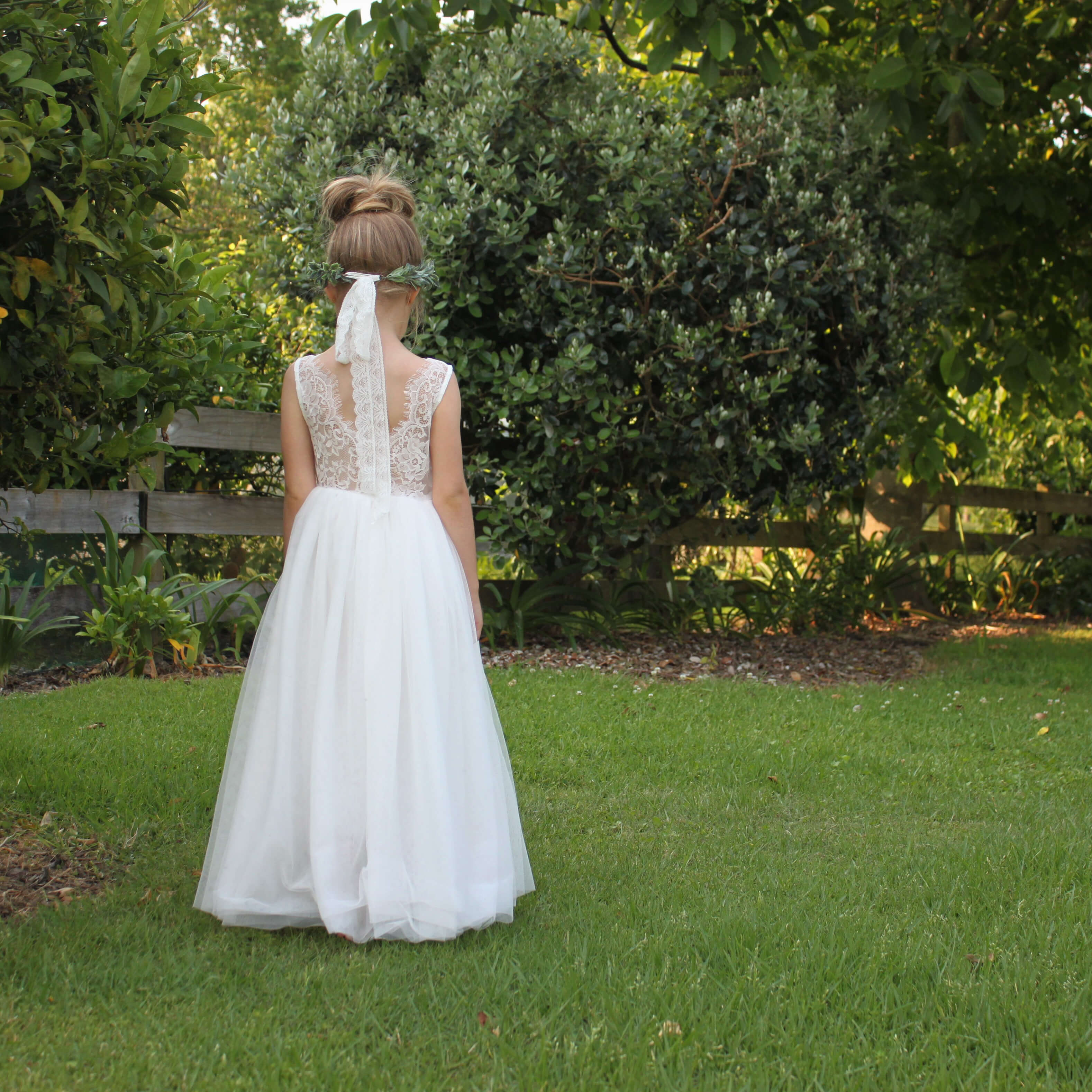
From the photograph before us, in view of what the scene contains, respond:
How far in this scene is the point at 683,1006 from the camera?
2393 millimetres

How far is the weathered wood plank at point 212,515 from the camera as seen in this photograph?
641 centimetres

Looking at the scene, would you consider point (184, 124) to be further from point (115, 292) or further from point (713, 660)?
point (713, 660)

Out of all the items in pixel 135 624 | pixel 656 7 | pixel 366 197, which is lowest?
pixel 135 624

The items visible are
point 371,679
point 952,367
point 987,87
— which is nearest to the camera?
point 371,679

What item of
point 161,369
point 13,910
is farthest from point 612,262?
point 13,910

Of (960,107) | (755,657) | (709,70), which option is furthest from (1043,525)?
(709,70)

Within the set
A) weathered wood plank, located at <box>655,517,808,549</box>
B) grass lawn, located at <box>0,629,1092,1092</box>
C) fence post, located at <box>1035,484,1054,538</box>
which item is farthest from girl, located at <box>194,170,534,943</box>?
fence post, located at <box>1035,484,1054,538</box>

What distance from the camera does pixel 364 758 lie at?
2.81 meters

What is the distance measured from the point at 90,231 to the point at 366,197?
33.5 inches

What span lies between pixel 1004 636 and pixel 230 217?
1229 centimetres

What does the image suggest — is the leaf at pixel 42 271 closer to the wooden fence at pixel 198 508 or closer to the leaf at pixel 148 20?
the leaf at pixel 148 20

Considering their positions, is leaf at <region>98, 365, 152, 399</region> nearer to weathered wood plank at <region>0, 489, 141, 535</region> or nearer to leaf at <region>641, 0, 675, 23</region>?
weathered wood plank at <region>0, 489, 141, 535</region>

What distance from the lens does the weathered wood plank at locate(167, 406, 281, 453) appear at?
6391 millimetres

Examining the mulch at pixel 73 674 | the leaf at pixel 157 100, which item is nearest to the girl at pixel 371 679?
the leaf at pixel 157 100
